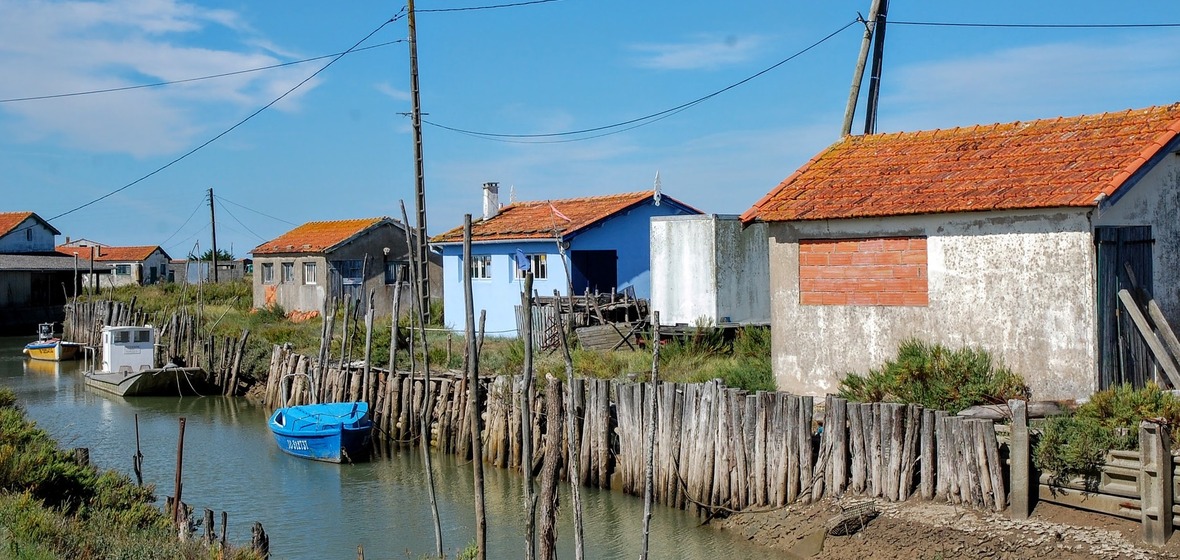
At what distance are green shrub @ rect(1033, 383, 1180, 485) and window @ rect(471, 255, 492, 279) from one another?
21611mm

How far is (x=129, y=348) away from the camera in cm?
3288

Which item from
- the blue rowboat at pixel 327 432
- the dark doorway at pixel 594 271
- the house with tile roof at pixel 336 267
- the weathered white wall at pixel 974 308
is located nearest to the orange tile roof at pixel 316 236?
the house with tile roof at pixel 336 267

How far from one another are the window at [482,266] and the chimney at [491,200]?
8.42 feet

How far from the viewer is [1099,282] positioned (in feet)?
43.8

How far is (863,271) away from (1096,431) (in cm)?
467

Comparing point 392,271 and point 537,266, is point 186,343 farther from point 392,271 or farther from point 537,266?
point 537,266

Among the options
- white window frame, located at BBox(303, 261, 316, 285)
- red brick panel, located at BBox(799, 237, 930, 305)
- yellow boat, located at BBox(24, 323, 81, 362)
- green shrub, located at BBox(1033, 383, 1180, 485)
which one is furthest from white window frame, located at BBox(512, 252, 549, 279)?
yellow boat, located at BBox(24, 323, 81, 362)

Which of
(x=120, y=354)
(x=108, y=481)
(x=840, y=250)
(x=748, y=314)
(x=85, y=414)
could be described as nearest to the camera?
(x=108, y=481)

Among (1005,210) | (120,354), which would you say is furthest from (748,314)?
(120,354)

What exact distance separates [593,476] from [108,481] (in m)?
7.12

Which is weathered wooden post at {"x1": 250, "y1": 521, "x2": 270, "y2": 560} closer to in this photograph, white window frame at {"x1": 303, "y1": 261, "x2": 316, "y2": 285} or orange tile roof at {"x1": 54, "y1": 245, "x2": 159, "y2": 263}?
white window frame at {"x1": 303, "y1": 261, "x2": 316, "y2": 285}

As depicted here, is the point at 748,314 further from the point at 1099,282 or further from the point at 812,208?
the point at 1099,282

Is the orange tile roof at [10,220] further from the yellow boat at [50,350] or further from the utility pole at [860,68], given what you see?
the utility pole at [860,68]

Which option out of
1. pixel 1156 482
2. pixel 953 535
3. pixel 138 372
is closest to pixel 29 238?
pixel 138 372
